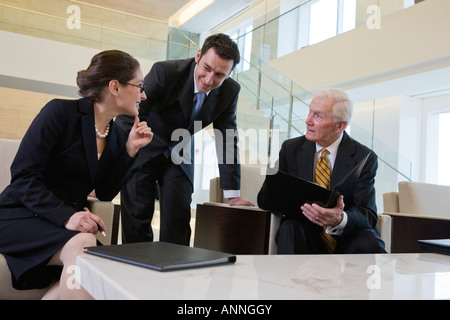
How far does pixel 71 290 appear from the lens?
1.14 m

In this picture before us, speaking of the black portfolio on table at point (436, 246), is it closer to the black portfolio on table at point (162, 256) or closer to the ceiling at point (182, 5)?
the black portfolio on table at point (162, 256)

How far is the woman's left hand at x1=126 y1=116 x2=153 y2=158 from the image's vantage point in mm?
1774

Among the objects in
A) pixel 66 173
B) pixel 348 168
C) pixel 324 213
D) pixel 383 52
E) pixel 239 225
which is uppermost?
pixel 383 52

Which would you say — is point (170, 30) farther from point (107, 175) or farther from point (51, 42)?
point (107, 175)

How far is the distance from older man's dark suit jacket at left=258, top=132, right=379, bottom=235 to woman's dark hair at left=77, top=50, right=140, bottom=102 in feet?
3.28

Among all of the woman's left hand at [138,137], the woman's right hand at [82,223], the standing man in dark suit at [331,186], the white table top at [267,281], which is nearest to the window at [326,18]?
the standing man in dark suit at [331,186]

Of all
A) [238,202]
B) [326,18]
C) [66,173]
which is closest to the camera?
[66,173]

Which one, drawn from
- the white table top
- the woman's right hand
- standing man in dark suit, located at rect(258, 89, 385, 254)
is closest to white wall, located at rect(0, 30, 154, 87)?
standing man in dark suit, located at rect(258, 89, 385, 254)

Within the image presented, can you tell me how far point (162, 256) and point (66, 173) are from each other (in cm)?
83

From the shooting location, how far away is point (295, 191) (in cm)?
187

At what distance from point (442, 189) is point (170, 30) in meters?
6.39

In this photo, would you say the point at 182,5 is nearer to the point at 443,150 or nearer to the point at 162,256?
the point at 443,150

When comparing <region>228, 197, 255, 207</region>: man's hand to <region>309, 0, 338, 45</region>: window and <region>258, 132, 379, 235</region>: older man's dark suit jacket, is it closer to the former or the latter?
<region>258, 132, 379, 235</region>: older man's dark suit jacket

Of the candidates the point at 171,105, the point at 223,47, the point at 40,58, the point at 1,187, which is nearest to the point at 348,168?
the point at 223,47
